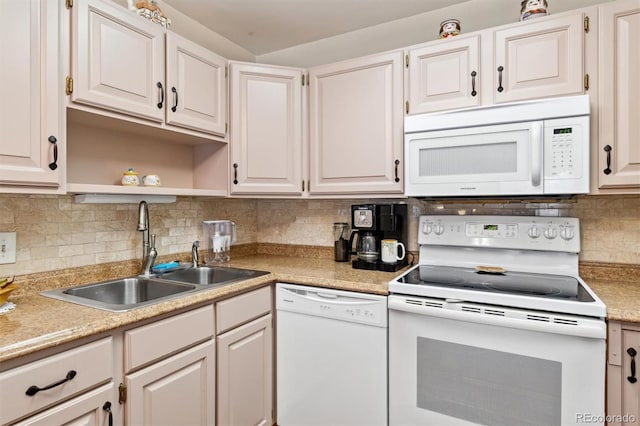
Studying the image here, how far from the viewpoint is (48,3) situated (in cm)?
132

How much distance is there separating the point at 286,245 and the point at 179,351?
1.32m

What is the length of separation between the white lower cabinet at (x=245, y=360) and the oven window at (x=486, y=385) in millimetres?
776

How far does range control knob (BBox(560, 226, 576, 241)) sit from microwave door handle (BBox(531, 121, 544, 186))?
375 mm

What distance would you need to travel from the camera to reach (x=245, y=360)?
1780 mm

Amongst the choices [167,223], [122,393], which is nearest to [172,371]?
[122,393]

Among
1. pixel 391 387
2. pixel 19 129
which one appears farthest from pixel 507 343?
pixel 19 129

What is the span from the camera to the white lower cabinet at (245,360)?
1.66 metres

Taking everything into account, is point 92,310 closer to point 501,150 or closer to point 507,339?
point 507,339

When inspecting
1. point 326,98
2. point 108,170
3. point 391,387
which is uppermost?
point 326,98

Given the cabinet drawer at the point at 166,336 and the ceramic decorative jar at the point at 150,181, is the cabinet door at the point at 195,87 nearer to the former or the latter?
the ceramic decorative jar at the point at 150,181

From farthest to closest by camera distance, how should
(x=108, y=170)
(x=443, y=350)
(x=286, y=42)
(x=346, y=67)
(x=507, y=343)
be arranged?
(x=286, y=42), (x=346, y=67), (x=108, y=170), (x=443, y=350), (x=507, y=343)

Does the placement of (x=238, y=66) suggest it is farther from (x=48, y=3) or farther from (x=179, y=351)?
(x=179, y=351)

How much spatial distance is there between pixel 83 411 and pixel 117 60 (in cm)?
132

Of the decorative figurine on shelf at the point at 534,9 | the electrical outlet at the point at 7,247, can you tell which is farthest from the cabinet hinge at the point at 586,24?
the electrical outlet at the point at 7,247
